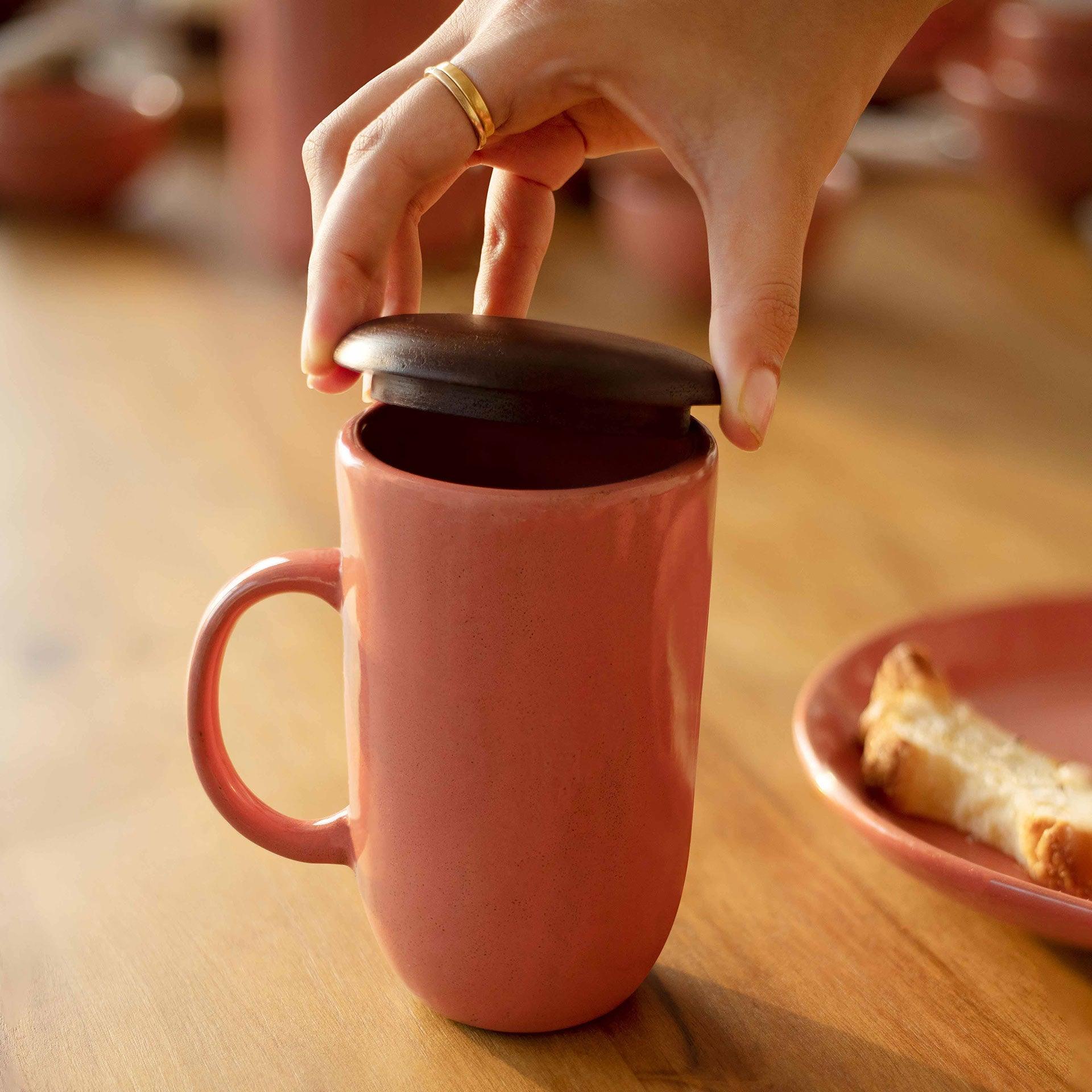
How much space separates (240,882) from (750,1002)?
238 mm

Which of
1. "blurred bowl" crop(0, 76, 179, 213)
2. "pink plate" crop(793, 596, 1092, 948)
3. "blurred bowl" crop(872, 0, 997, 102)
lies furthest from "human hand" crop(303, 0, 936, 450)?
"blurred bowl" crop(872, 0, 997, 102)

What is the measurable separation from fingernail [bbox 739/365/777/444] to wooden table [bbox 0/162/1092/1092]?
0.24 metres

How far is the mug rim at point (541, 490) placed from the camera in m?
0.43

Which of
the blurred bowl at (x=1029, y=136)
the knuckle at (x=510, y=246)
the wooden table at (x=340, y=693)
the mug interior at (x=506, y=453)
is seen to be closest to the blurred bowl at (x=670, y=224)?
the wooden table at (x=340, y=693)

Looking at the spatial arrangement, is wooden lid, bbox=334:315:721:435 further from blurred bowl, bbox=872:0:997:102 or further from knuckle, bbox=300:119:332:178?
blurred bowl, bbox=872:0:997:102

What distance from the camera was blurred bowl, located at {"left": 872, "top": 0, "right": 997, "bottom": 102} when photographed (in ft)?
7.59

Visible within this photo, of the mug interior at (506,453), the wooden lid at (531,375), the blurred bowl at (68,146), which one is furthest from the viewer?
the blurred bowl at (68,146)

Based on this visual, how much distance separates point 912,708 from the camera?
0.65m

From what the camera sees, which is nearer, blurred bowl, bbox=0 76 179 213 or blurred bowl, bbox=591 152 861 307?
blurred bowl, bbox=591 152 861 307

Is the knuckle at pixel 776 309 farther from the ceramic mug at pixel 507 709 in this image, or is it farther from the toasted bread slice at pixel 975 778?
the toasted bread slice at pixel 975 778

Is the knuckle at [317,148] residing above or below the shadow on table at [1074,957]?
above

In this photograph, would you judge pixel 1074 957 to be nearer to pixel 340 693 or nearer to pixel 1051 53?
pixel 340 693

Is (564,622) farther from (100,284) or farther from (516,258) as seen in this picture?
(100,284)

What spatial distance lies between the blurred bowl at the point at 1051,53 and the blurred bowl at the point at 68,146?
108cm
